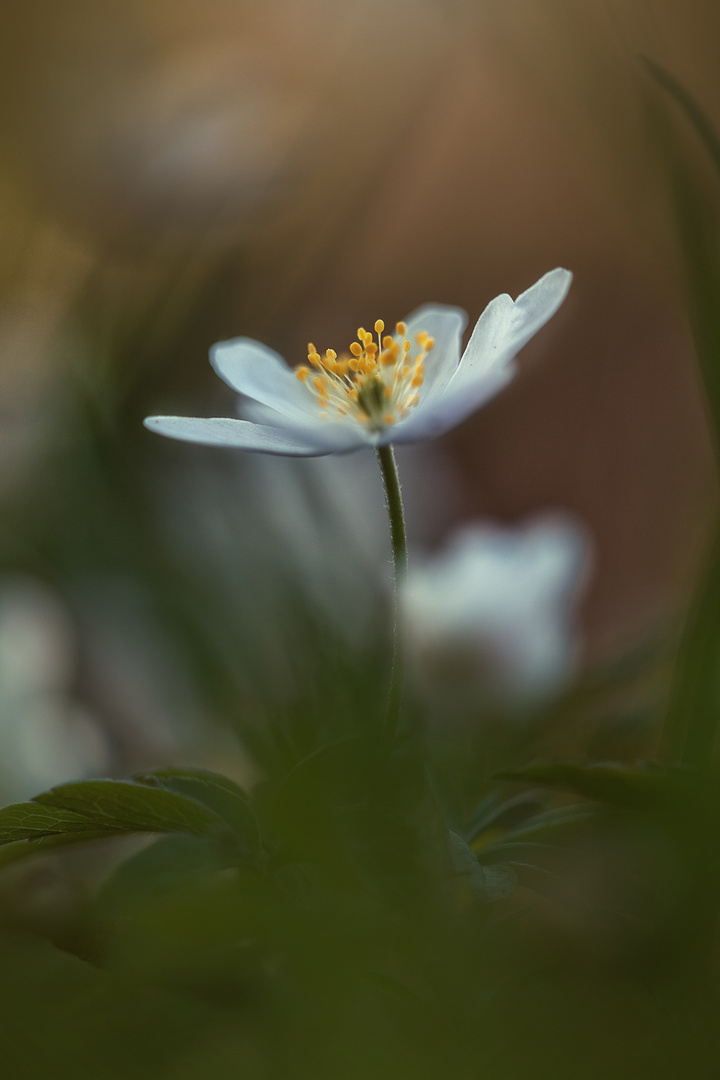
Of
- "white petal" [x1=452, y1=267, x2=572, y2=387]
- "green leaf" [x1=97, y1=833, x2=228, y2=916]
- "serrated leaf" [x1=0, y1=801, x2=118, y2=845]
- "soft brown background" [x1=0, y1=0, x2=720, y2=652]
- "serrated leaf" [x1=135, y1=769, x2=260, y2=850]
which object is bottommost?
"green leaf" [x1=97, y1=833, x2=228, y2=916]

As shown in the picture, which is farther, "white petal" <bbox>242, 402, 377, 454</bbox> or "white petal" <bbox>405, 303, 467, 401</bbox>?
"white petal" <bbox>405, 303, 467, 401</bbox>

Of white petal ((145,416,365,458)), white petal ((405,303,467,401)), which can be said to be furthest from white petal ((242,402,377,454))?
white petal ((405,303,467,401))

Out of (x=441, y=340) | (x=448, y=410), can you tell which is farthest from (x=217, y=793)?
(x=441, y=340)

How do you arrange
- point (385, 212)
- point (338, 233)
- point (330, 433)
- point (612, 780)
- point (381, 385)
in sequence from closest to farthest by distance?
1. point (612, 780)
2. point (330, 433)
3. point (381, 385)
4. point (338, 233)
5. point (385, 212)

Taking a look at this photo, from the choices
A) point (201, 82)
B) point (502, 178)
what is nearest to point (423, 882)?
point (201, 82)

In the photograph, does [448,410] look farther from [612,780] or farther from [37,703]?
[37,703]

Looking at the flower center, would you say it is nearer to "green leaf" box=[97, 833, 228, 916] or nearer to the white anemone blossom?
the white anemone blossom
